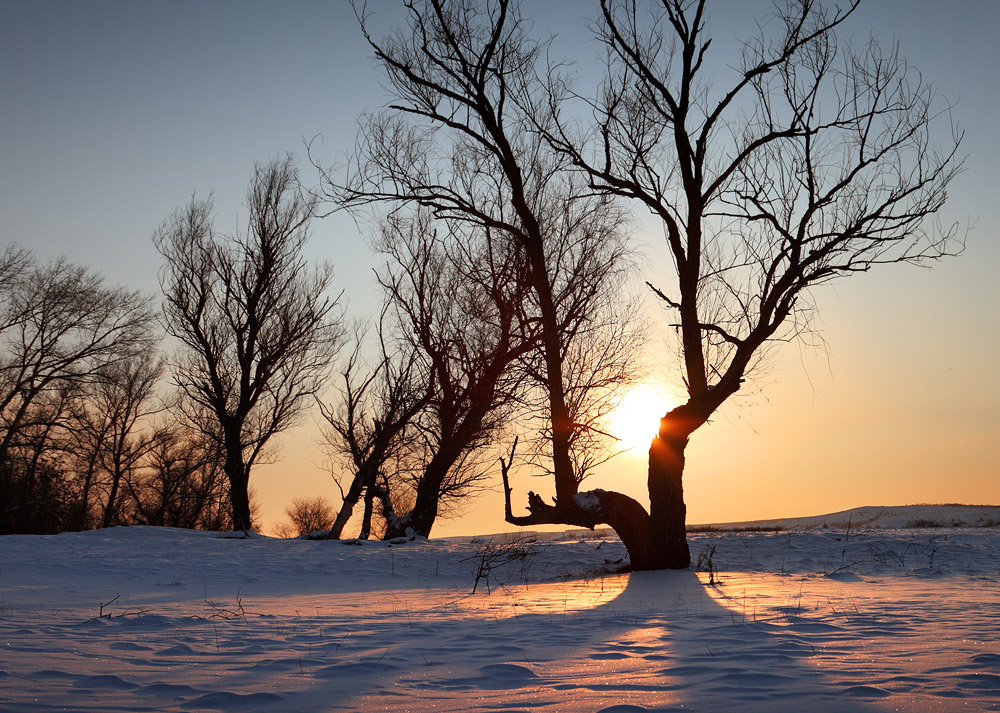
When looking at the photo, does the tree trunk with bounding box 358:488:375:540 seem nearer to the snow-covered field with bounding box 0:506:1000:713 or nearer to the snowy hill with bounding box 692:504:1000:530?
the snow-covered field with bounding box 0:506:1000:713

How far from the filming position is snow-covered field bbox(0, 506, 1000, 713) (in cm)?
357

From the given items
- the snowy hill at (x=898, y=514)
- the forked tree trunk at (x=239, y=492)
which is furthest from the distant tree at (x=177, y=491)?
the snowy hill at (x=898, y=514)

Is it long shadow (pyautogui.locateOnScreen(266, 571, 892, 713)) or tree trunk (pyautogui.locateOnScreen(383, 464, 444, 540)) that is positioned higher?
tree trunk (pyautogui.locateOnScreen(383, 464, 444, 540))

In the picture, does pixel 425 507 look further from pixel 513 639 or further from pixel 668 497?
pixel 513 639

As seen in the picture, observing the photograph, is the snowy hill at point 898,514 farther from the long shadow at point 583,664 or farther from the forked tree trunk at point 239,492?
the long shadow at point 583,664

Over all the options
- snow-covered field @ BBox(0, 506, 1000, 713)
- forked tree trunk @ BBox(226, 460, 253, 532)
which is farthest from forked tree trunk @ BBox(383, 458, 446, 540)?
snow-covered field @ BBox(0, 506, 1000, 713)

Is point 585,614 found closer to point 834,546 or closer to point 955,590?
point 955,590

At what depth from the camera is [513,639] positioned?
5398mm

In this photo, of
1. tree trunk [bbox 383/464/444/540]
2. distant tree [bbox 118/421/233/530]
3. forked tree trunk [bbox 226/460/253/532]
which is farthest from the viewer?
distant tree [bbox 118/421/233/530]

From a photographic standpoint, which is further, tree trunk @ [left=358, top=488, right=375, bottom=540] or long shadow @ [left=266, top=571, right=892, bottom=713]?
tree trunk @ [left=358, top=488, right=375, bottom=540]

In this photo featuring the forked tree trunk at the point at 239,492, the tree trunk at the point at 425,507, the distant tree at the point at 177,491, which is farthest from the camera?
the distant tree at the point at 177,491

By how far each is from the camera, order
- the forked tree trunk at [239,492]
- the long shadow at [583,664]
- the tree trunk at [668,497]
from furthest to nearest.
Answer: the forked tree trunk at [239,492] < the tree trunk at [668,497] < the long shadow at [583,664]

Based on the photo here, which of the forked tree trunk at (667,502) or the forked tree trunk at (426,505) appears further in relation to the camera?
the forked tree trunk at (426,505)

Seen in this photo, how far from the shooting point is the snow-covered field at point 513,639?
11.7 feet
